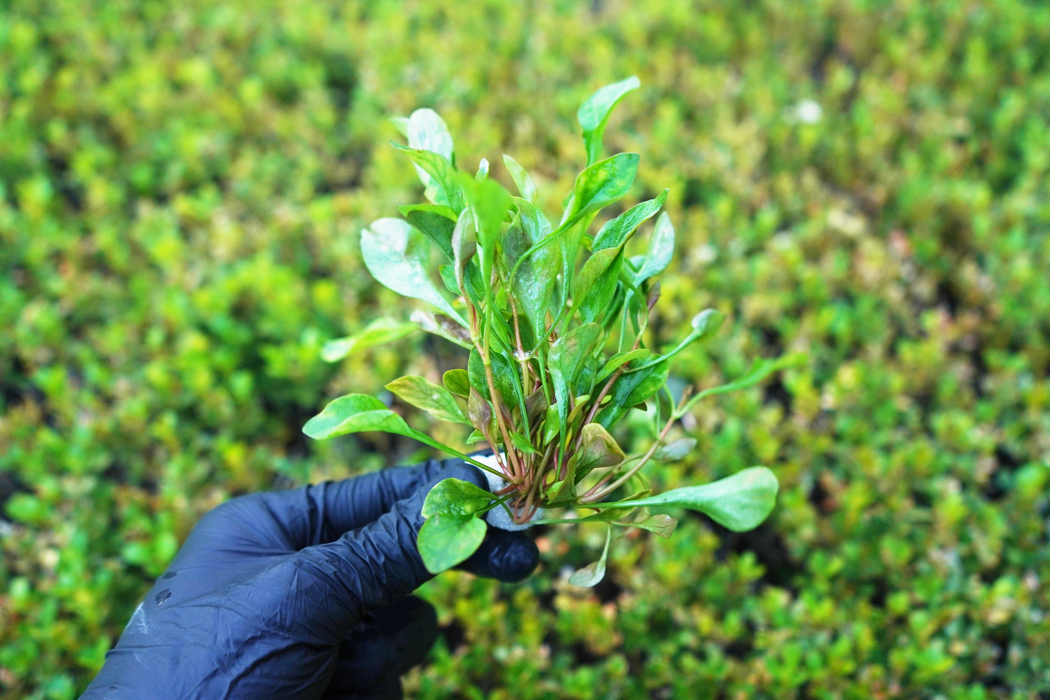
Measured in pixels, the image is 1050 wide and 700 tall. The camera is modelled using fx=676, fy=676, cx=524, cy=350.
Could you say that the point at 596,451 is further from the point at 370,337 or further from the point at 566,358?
the point at 370,337

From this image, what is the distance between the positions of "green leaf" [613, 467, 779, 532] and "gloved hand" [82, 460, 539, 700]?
0.76ft

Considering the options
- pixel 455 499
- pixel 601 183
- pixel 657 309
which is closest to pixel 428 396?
pixel 455 499

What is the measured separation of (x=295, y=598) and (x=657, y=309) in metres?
1.22

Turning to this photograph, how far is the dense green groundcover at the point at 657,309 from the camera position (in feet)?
4.48

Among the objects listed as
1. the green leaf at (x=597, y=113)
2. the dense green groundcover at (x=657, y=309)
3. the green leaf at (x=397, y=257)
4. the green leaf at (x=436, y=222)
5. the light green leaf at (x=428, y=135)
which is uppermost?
the light green leaf at (x=428, y=135)

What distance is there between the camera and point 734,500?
0.94 metres

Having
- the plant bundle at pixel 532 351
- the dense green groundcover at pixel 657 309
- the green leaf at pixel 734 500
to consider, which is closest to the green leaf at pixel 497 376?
the plant bundle at pixel 532 351

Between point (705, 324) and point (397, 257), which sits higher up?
point (397, 257)

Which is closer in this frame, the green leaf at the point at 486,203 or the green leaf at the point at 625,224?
the green leaf at the point at 486,203

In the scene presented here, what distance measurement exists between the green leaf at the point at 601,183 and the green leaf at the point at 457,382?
0.78 ft

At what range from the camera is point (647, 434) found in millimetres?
1520

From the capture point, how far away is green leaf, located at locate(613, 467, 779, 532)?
3.01ft

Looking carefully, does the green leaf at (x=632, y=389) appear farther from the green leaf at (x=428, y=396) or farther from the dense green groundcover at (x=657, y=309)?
the dense green groundcover at (x=657, y=309)

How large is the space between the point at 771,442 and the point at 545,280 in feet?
2.98
